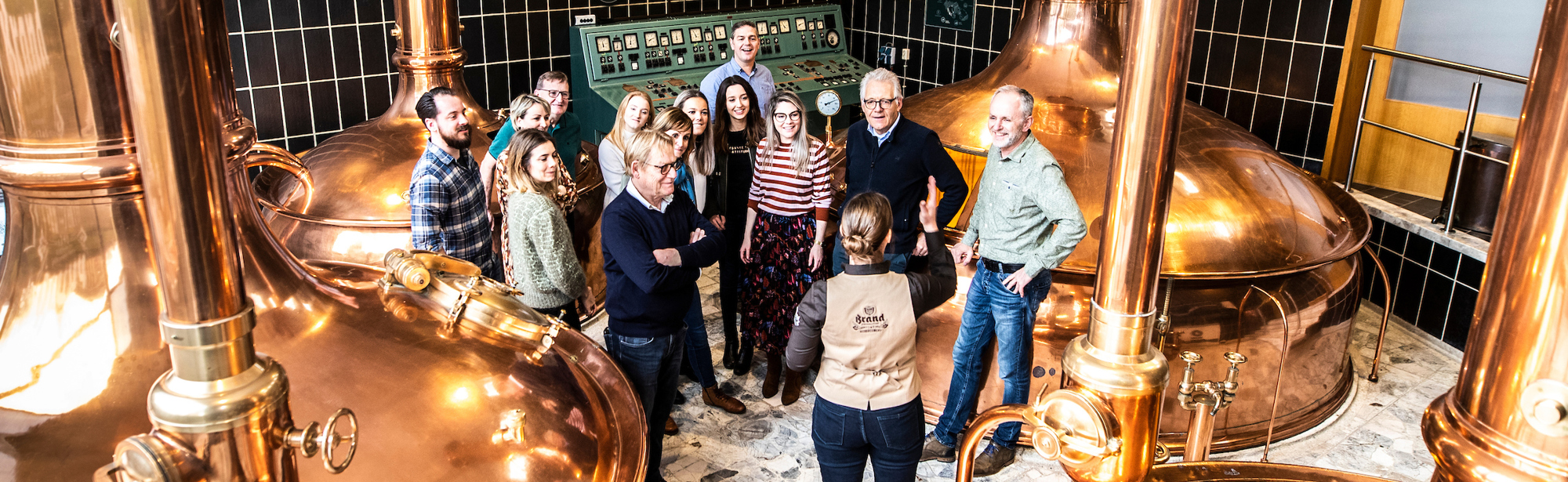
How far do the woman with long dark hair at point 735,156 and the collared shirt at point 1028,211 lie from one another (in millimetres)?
1078

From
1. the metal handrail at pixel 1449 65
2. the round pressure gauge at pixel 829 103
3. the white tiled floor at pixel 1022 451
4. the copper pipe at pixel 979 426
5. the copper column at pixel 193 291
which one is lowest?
the white tiled floor at pixel 1022 451

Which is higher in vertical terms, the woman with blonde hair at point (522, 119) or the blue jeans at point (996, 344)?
the woman with blonde hair at point (522, 119)

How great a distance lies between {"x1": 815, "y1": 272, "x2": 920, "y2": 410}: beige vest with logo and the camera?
260 cm

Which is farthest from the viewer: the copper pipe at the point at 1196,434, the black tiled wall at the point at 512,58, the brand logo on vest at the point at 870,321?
the black tiled wall at the point at 512,58

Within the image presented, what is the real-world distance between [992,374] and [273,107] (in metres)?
4.30

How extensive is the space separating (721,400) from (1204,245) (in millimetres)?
1782

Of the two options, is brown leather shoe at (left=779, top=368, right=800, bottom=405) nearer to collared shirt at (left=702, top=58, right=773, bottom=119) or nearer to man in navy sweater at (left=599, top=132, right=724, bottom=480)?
man in navy sweater at (left=599, top=132, right=724, bottom=480)

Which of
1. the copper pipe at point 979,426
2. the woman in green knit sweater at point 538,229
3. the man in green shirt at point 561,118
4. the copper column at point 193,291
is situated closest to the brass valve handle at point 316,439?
the copper column at point 193,291

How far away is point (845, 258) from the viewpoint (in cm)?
327

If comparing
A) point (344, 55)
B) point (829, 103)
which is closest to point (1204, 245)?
point (829, 103)

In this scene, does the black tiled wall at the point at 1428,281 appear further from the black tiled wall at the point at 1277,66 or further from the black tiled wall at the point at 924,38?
the black tiled wall at the point at 924,38

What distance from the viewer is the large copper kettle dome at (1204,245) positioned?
3.55 metres

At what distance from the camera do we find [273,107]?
5.80 meters

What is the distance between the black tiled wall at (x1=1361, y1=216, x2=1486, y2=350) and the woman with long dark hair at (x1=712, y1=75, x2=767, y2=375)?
2.95m
